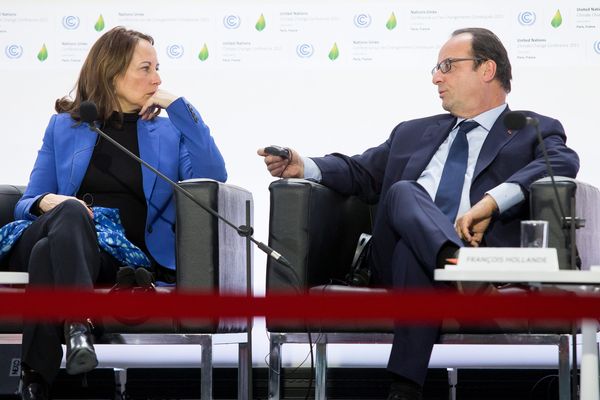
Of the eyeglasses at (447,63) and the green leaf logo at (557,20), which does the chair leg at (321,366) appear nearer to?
the eyeglasses at (447,63)

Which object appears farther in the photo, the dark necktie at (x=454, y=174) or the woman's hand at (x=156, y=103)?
the woman's hand at (x=156, y=103)

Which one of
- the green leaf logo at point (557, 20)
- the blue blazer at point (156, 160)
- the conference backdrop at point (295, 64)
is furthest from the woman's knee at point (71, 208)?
the green leaf logo at point (557, 20)

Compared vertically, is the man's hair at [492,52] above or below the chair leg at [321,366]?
above

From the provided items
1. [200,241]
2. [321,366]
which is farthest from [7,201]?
[321,366]

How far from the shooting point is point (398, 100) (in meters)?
3.88

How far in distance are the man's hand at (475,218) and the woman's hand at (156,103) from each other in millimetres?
1016

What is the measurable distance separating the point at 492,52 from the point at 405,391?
133 cm

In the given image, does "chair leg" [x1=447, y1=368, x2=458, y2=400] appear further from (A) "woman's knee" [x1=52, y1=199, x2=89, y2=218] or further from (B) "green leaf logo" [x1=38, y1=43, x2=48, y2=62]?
(B) "green leaf logo" [x1=38, y1=43, x2=48, y2=62]

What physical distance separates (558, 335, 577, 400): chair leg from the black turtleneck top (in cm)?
128

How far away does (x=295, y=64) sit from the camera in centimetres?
393

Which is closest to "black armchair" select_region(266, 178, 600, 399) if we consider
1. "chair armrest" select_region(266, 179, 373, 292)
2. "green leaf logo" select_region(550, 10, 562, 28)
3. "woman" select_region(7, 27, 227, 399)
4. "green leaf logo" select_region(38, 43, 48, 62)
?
"chair armrest" select_region(266, 179, 373, 292)

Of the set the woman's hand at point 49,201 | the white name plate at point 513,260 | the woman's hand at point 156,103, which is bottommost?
the white name plate at point 513,260

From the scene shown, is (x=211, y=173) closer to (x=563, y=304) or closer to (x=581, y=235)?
(x=581, y=235)

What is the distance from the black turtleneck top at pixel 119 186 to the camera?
3.29 metres
